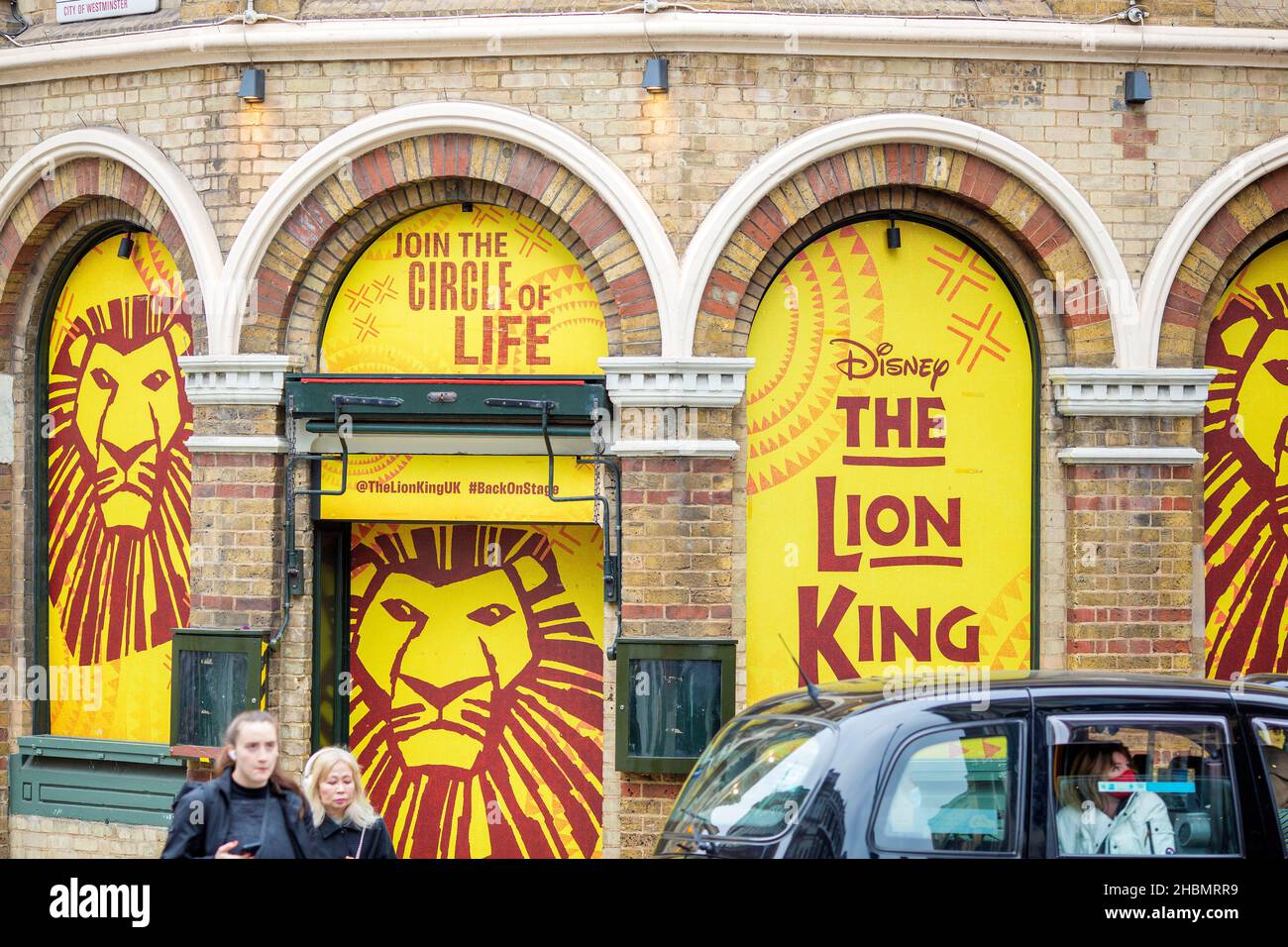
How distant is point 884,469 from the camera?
32.7ft

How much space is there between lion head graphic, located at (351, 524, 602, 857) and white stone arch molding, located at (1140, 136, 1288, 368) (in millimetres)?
4335

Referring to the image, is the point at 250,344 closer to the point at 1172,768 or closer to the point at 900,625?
the point at 900,625

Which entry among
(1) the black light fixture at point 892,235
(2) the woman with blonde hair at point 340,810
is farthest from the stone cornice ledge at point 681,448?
(2) the woman with blonde hair at point 340,810

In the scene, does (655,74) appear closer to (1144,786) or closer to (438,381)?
(438,381)

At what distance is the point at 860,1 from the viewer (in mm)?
9852

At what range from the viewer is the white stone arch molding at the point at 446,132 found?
376 inches

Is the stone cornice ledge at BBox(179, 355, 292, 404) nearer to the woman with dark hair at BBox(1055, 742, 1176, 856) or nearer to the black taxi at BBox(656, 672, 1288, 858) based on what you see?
the black taxi at BBox(656, 672, 1288, 858)

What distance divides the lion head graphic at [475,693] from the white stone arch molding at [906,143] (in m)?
2.20

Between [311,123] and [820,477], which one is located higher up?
[311,123]

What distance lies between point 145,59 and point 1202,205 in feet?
24.0

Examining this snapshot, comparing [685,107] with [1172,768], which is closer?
[1172,768]
